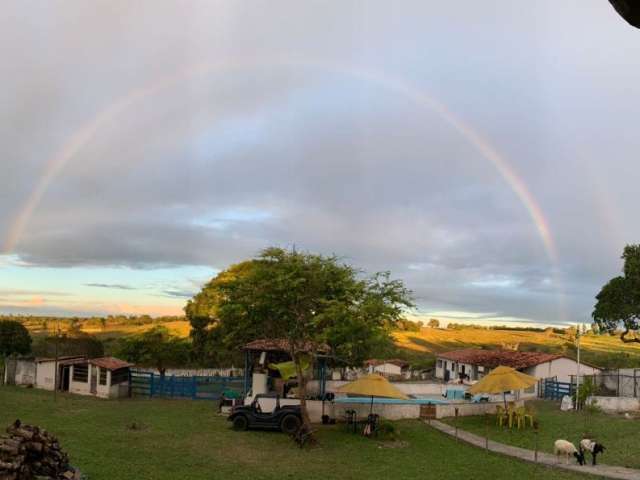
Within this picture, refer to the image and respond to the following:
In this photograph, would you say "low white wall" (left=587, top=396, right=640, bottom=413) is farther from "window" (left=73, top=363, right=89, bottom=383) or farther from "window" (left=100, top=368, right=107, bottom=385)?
"window" (left=73, top=363, right=89, bottom=383)

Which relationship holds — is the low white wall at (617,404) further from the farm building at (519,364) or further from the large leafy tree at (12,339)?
the large leafy tree at (12,339)

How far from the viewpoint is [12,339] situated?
49.1 metres

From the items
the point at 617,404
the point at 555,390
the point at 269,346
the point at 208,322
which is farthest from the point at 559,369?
the point at 208,322

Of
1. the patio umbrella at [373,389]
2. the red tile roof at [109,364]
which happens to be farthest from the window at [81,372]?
the patio umbrella at [373,389]

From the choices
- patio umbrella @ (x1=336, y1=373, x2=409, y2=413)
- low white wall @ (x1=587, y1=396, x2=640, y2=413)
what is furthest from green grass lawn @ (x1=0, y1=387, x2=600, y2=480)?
low white wall @ (x1=587, y1=396, x2=640, y2=413)

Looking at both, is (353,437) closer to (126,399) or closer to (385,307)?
(385,307)

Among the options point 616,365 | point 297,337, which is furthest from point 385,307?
point 616,365

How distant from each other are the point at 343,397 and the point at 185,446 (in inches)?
699

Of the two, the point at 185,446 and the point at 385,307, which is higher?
the point at 385,307

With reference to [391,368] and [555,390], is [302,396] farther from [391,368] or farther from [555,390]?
[391,368]

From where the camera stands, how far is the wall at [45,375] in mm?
39094

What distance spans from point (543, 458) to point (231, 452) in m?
10.9

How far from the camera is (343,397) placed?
37.2 meters

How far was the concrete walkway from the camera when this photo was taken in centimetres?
1755
